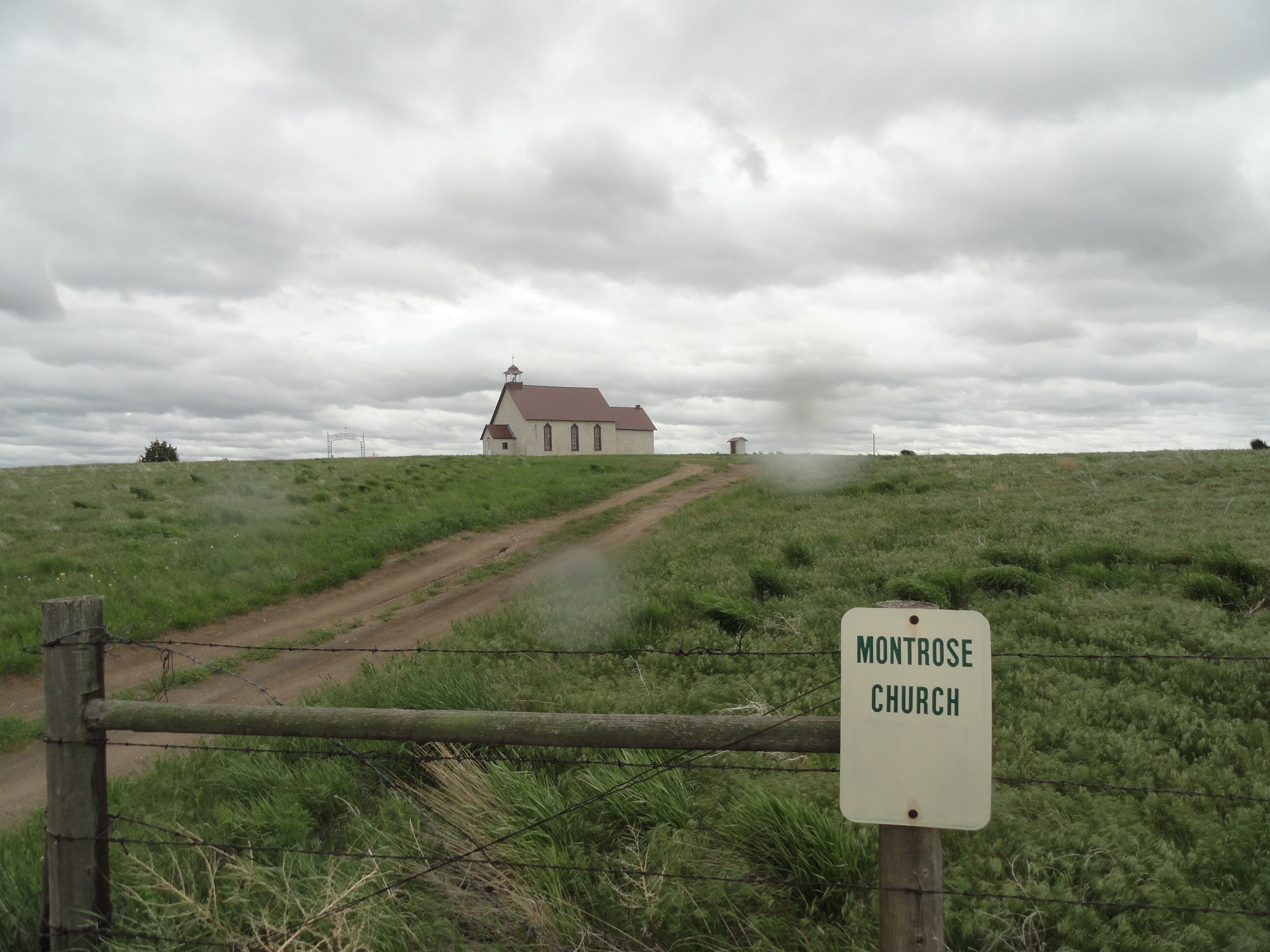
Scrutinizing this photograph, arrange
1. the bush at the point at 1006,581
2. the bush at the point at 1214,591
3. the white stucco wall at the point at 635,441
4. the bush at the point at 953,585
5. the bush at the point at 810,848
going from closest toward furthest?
the bush at the point at 810,848 → the bush at the point at 1214,591 → the bush at the point at 953,585 → the bush at the point at 1006,581 → the white stucco wall at the point at 635,441

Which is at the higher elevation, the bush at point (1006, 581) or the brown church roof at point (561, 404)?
the brown church roof at point (561, 404)

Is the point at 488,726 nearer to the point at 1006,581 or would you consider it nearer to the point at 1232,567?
the point at 1006,581

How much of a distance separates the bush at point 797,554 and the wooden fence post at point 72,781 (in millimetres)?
8752

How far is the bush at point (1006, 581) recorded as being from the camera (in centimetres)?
883

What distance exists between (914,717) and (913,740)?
0.31 feet

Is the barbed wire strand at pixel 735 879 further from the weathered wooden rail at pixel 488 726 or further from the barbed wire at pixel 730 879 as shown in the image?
the weathered wooden rail at pixel 488 726

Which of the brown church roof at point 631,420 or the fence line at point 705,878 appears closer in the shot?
the fence line at point 705,878

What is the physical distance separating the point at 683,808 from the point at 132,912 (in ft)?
10.4

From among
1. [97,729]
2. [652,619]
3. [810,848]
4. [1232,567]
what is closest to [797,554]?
[652,619]

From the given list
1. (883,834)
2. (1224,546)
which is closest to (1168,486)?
(1224,546)

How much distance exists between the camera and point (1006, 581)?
8.90 meters

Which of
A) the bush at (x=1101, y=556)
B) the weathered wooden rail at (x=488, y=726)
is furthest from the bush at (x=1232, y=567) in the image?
the weathered wooden rail at (x=488, y=726)

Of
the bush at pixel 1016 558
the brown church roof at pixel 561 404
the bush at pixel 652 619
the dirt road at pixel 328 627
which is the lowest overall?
the dirt road at pixel 328 627

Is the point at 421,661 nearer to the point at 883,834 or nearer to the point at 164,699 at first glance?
the point at 164,699
